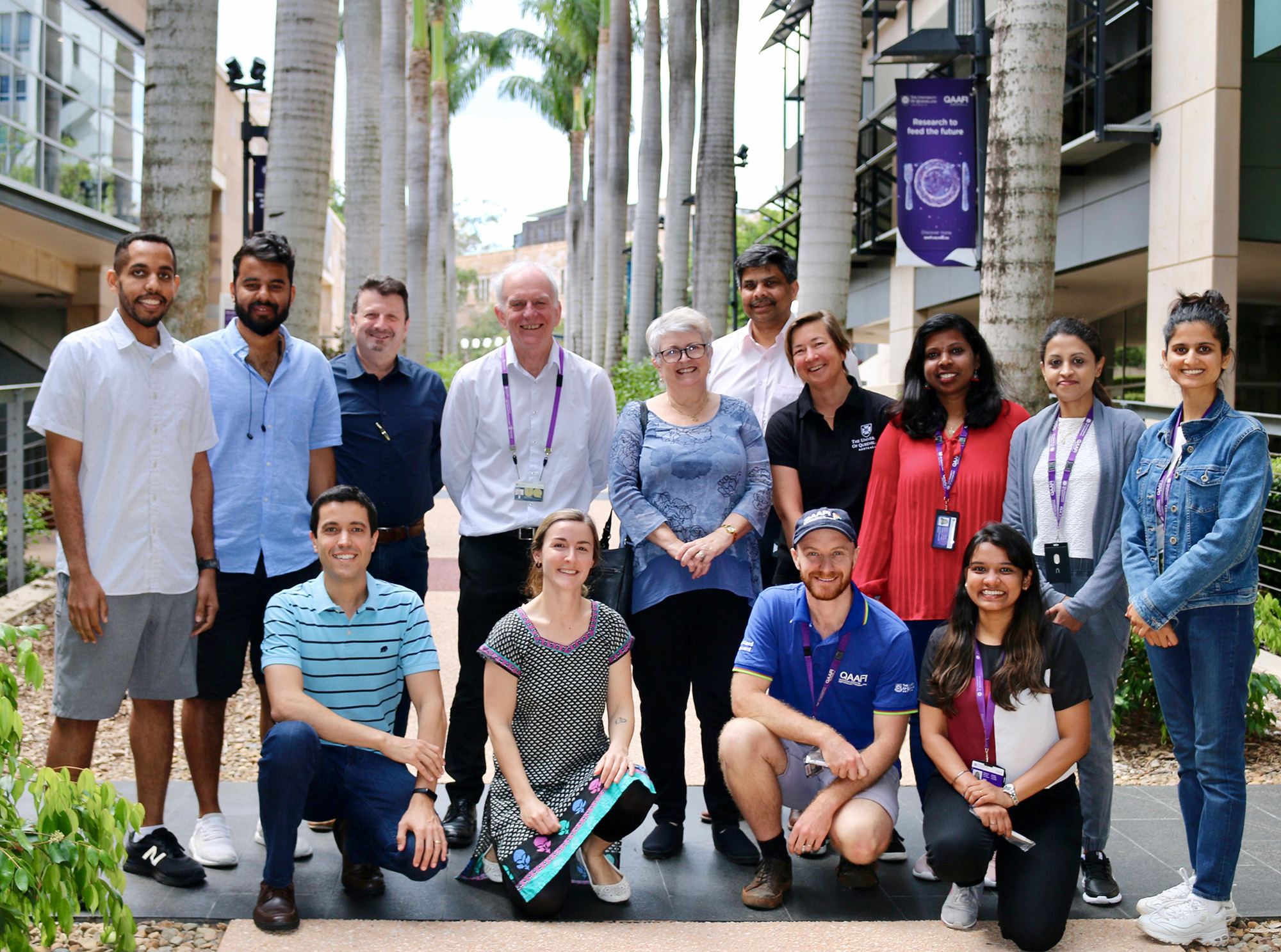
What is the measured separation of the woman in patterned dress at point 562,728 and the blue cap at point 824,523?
79 centimetres

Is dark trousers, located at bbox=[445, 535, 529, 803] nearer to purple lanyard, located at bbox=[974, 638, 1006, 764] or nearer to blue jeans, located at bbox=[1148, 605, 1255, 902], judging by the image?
purple lanyard, located at bbox=[974, 638, 1006, 764]

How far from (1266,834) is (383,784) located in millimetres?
3826

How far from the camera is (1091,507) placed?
14.4ft

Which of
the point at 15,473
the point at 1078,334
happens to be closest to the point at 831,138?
the point at 1078,334

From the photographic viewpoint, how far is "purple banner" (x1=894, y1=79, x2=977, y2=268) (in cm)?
1309

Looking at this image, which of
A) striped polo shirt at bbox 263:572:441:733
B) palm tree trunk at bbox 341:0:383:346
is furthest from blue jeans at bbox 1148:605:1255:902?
palm tree trunk at bbox 341:0:383:346

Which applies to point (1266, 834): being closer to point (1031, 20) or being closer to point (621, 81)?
point (1031, 20)

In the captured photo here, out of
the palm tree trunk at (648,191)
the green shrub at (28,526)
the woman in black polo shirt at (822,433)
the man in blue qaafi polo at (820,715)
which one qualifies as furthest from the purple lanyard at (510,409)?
the palm tree trunk at (648,191)

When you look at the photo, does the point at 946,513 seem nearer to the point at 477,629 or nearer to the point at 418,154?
the point at 477,629

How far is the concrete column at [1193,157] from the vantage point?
44.5 ft

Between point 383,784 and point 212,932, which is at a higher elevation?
point 383,784

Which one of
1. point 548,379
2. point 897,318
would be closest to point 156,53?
point 548,379

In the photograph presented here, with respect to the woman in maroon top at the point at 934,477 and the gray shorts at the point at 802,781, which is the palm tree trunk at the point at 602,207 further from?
the gray shorts at the point at 802,781

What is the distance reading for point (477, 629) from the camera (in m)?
4.98
